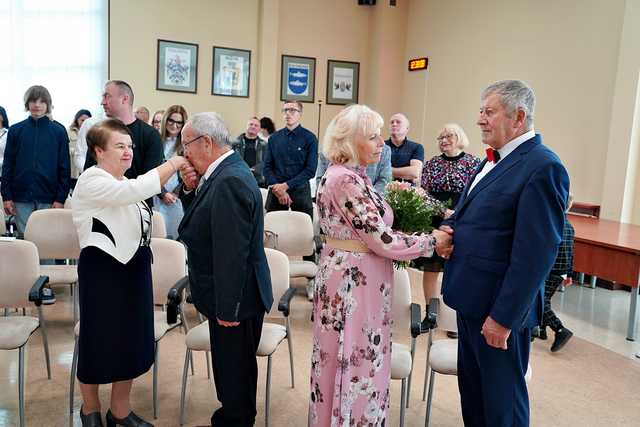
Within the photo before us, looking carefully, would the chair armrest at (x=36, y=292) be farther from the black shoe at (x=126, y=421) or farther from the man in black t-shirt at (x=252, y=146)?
the man in black t-shirt at (x=252, y=146)

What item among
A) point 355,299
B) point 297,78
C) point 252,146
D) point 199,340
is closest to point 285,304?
point 199,340

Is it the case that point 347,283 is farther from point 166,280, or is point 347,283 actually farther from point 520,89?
point 166,280

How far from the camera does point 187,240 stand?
2.36 metres

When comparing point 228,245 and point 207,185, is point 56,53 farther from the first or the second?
point 228,245

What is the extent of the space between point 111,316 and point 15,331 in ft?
2.18

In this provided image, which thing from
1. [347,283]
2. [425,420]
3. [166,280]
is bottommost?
[425,420]

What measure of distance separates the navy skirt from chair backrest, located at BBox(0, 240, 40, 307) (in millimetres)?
809

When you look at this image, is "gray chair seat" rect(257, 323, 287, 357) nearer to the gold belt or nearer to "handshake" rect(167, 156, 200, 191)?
the gold belt

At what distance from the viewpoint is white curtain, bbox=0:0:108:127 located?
7.70m

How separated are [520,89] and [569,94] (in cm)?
526

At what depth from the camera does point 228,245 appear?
2256mm

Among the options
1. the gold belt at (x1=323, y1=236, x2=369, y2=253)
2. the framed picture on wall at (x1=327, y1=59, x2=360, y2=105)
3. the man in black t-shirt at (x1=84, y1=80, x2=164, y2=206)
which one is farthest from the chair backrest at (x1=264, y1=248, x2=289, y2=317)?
the framed picture on wall at (x1=327, y1=59, x2=360, y2=105)

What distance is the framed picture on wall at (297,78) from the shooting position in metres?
9.34

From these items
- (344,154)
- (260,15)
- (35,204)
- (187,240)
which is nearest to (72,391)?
(187,240)
